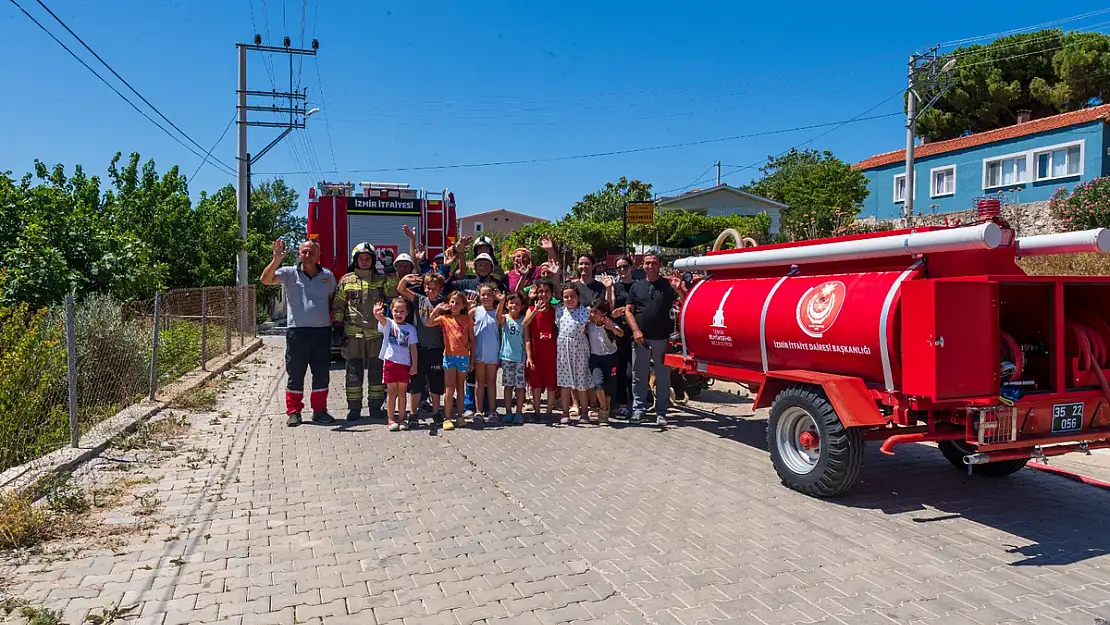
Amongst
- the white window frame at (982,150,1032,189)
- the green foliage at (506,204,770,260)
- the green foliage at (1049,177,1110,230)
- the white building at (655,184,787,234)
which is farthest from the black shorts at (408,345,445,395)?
the white building at (655,184,787,234)

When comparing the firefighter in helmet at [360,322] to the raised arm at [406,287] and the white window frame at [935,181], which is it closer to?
the raised arm at [406,287]

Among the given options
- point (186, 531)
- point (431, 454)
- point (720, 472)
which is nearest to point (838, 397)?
point (720, 472)

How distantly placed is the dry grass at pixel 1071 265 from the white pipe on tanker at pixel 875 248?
21.5 ft

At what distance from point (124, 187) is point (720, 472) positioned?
21.9m

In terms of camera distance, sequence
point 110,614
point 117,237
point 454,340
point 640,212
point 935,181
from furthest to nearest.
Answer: point 935,181, point 640,212, point 117,237, point 454,340, point 110,614

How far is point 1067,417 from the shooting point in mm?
5191

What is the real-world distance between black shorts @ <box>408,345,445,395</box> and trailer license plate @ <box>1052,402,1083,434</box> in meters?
5.76

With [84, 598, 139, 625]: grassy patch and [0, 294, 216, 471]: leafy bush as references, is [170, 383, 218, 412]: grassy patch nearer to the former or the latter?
[0, 294, 216, 471]: leafy bush

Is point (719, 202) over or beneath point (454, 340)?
over

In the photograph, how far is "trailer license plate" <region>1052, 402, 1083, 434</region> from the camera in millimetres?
5152

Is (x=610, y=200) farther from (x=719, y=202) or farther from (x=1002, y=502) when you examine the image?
(x=1002, y=502)

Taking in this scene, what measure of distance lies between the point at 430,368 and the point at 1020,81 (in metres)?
37.0

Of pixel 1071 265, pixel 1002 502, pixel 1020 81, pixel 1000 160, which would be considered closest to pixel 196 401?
Answer: pixel 1002 502

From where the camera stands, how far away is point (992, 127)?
1426 inches
